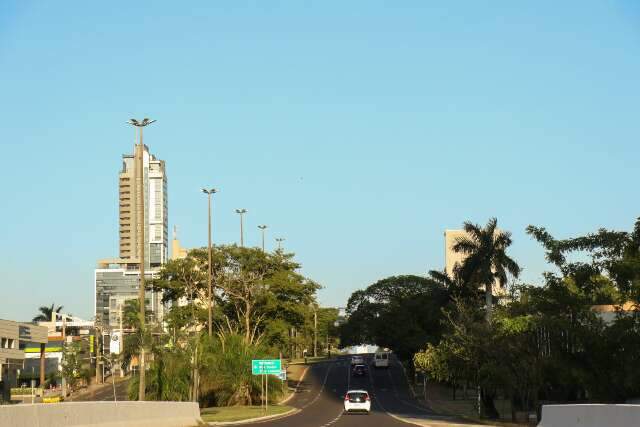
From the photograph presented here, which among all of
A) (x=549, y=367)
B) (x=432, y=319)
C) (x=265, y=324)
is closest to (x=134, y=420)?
(x=549, y=367)

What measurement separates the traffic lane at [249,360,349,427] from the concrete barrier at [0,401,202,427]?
832 centimetres

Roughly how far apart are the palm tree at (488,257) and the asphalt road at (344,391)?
12822mm

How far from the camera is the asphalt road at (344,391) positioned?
6081 centimetres

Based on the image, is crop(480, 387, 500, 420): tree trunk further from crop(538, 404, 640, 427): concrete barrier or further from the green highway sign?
crop(538, 404, 640, 427): concrete barrier

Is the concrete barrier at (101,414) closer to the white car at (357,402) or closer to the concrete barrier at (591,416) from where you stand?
the concrete barrier at (591,416)

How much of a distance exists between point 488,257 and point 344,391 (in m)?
20.5

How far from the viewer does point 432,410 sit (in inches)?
2729

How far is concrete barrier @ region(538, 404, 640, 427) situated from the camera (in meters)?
19.6

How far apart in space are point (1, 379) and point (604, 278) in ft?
192

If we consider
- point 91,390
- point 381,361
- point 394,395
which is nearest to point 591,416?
point 394,395

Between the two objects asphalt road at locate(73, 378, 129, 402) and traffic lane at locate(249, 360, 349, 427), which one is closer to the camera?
traffic lane at locate(249, 360, 349, 427)

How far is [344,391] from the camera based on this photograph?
95188 millimetres

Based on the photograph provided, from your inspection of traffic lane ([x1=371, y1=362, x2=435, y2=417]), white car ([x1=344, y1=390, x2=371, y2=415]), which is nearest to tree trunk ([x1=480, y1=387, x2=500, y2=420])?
traffic lane ([x1=371, y1=362, x2=435, y2=417])

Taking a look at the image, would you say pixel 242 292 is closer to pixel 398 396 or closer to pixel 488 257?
pixel 398 396
